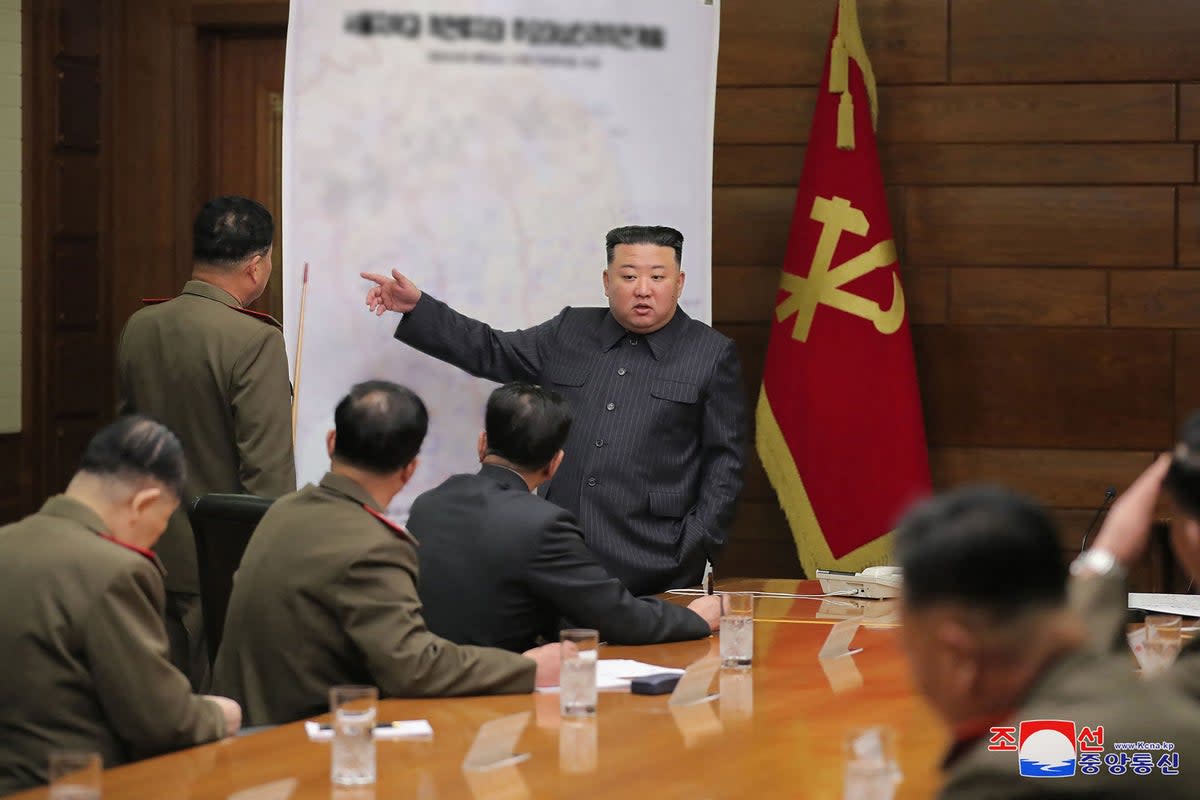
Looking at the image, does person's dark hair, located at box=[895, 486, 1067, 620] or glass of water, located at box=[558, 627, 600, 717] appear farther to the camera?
glass of water, located at box=[558, 627, 600, 717]

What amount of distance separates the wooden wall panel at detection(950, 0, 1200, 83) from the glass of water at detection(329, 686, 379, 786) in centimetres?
378

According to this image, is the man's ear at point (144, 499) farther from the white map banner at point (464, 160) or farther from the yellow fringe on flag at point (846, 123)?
the yellow fringe on flag at point (846, 123)

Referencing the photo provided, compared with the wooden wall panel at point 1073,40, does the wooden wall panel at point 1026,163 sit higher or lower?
lower

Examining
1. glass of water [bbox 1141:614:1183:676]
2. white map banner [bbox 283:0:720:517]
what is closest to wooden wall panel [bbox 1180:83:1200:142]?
white map banner [bbox 283:0:720:517]

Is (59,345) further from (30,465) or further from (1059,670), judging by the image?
(1059,670)

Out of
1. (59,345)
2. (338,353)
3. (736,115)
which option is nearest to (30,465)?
(59,345)

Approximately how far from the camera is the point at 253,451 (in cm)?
377

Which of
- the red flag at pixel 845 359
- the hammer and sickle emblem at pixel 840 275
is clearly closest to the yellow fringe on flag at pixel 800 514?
the red flag at pixel 845 359

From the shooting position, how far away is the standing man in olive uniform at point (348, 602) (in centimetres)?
250

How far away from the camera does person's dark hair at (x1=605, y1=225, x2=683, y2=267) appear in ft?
13.4

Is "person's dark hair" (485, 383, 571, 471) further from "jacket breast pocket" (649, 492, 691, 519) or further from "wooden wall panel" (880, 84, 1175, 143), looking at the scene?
"wooden wall panel" (880, 84, 1175, 143)

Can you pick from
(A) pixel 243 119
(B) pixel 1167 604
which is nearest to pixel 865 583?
(B) pixel 1167 604

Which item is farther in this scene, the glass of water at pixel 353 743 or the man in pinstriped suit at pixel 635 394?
the man in pinstriped suit at pixel 635 394
